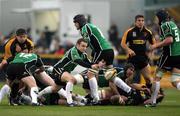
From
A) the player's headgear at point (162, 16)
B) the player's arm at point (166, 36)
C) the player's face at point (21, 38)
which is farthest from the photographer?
the player's face at point (21, 38)

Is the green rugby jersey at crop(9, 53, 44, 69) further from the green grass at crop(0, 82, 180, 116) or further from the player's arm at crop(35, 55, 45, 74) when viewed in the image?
the green grass at crop(0, 82, 180, 116)

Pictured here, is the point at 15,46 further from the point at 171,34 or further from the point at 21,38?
the point at 171,34

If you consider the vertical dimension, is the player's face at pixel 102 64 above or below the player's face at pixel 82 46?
below

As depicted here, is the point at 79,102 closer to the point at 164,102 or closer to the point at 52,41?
the point at 164,102

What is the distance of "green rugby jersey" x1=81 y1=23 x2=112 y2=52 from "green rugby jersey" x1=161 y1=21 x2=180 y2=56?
1.53 metres

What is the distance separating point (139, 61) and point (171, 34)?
2195 mm

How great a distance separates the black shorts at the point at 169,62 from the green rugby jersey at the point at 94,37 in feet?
4.78

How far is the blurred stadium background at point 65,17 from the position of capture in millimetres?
38031

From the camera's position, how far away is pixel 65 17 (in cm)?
3831

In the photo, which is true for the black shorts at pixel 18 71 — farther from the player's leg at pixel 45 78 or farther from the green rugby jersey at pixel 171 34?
the green rugby jersey at pixel 171 34

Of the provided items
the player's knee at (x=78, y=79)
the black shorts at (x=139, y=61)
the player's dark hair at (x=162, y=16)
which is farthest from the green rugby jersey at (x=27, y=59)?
the player's dark hair at (x=162, y=16)

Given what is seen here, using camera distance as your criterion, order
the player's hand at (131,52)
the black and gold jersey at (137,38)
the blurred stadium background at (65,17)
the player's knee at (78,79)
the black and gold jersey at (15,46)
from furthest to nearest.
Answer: the blurred stadium background at (65,17), the black and gold jersey at (137,38), the player's hand at (131,52), the black and gold jersey at (15,46), the player's knee at (78,79)

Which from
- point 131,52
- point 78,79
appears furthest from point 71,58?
point 131,52

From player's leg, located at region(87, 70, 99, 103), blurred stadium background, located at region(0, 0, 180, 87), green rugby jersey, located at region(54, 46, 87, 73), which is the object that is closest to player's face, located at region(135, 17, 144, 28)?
green rugby jersey, located at region(54, 46, 87, 73)
